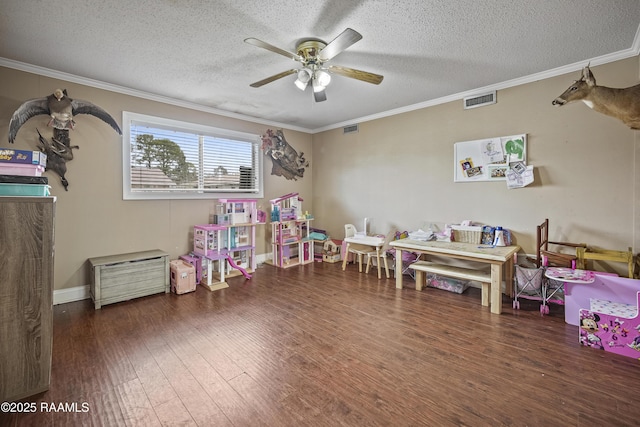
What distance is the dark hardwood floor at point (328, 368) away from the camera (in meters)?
1.57

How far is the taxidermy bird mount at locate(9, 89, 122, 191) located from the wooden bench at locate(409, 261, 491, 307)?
13.6 ft

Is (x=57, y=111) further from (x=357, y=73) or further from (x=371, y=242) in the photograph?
(x=371, y=242)

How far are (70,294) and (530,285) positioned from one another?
16.9 ft

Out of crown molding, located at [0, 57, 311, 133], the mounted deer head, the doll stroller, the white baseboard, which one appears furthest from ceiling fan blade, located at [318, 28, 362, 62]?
the white baseboard

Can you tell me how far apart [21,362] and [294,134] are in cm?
482

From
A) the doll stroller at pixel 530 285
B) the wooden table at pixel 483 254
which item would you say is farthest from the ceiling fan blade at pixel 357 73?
the doll stroller at pixel 530 285

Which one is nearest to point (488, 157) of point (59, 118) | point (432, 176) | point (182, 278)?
point (432, 176)

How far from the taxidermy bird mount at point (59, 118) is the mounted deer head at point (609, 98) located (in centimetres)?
478

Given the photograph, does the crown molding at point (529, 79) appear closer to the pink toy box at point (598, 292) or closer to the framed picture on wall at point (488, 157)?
the framed picture on wall at point (488, 157)

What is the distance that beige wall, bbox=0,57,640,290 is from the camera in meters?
2.83

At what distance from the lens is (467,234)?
3662mm

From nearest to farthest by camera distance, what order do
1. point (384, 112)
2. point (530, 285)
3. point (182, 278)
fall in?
point (530, 285), point (182, 278), point (384, 112)

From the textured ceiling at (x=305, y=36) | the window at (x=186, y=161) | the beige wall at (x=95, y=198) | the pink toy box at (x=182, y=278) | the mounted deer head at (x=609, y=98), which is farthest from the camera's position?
the window at (x=186, y=161)

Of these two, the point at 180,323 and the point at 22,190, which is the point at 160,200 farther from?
the point at 22,190
